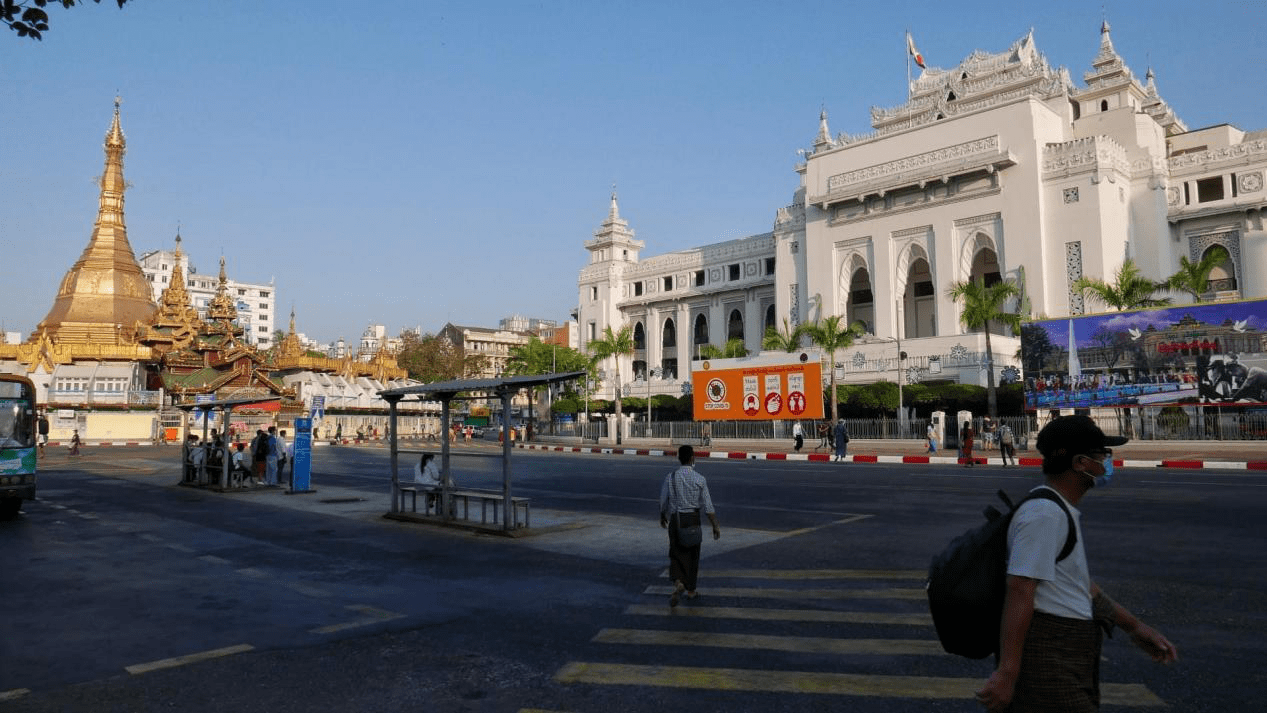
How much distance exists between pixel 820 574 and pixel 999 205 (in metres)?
46.3

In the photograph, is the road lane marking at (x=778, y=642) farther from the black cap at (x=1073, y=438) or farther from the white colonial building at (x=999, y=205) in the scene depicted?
the white colonial building at (x=999, y=205)

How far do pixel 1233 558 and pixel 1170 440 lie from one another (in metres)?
28.0

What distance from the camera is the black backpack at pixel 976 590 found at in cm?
279

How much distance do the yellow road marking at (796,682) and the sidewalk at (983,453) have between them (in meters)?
23.6

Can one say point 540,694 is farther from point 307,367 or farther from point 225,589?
point 307,367

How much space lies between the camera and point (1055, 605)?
284 cm

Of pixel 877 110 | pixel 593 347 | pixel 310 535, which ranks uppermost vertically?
pixel 877 110

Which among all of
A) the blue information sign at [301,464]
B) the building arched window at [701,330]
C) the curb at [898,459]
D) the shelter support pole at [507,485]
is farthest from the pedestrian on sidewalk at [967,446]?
the building arched window at [701,330]

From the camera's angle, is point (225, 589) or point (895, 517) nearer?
point (225, 589)

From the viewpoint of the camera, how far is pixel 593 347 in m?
66.1

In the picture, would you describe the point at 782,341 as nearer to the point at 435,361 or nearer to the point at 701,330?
the point at 701,330

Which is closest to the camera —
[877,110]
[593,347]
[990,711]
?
[990,711]

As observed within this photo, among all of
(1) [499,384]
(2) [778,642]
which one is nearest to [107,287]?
(1) [499,384]

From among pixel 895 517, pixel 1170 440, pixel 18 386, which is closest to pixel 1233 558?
pixel 895 517
